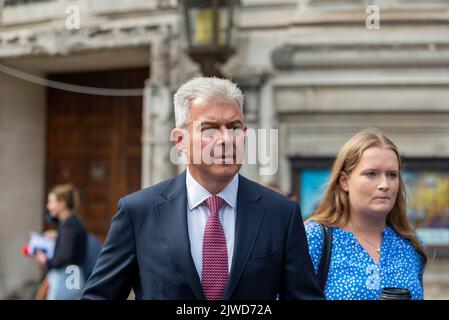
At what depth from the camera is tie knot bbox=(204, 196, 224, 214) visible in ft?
7.36

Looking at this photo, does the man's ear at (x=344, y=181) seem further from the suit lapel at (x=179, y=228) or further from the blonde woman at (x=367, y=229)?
A: the suit lapel at (x=179, y=228)

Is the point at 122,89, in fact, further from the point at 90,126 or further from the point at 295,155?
the point at 295,155

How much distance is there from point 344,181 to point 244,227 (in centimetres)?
118

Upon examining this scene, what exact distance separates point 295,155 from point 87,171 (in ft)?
12.4

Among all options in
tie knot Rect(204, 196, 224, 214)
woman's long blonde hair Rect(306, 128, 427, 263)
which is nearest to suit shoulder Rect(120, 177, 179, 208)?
tie knot Rect(204, 196, 224, 214)

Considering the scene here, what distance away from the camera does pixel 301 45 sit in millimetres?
8516

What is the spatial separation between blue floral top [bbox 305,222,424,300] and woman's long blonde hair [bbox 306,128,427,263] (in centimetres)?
8

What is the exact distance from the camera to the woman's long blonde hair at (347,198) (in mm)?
3168

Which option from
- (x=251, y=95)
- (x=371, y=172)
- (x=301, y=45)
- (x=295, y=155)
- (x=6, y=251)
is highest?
(x=301, y=45)

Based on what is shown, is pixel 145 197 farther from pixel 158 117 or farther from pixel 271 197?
pixel 158 117

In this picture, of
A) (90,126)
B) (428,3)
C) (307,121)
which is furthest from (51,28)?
(428,3)

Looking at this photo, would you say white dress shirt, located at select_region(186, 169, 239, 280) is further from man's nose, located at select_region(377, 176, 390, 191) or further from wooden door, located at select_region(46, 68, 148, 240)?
wooden door, located at select_region(46, 68, 148, 240)

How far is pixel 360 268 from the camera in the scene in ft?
10.0

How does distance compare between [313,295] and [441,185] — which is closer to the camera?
[313,295]
